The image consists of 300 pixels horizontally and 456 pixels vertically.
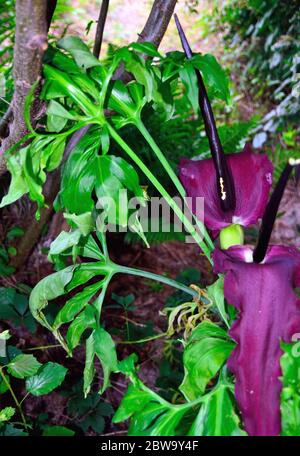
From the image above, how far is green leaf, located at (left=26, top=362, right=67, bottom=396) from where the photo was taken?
26.9 inches

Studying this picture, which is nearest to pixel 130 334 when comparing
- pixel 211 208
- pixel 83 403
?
pixel 83 403

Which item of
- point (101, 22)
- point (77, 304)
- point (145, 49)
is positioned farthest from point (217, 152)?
point (101, 22)

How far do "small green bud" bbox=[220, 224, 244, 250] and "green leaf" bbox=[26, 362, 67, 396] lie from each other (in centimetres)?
29

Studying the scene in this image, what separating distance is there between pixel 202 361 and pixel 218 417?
61mm

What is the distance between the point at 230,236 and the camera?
592 millimetres

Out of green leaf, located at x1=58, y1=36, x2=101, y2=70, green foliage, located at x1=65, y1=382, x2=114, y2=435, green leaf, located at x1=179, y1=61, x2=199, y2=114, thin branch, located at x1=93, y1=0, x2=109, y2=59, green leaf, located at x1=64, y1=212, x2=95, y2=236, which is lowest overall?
green foliage, located at x1=65, y1=382, x2=114, y2=435

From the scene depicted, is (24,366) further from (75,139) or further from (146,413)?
(75,139)

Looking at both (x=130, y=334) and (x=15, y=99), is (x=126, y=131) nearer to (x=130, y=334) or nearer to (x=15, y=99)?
(x=130, y=334)

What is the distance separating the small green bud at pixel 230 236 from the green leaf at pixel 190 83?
0.15 meters

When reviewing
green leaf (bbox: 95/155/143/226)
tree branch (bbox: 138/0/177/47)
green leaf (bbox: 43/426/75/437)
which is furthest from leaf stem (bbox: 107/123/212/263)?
green leaf (bbox: 43/426/75/437)

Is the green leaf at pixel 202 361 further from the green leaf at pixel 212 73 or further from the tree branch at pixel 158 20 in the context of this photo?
the tree branch at pixel 158 20

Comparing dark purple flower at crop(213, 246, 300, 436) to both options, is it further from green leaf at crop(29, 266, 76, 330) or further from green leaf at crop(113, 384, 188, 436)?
green leaf at crop(29, 266, 76, 330)

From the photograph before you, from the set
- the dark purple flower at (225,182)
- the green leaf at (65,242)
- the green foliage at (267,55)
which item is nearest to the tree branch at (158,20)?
the dark purple flower at (225,182)

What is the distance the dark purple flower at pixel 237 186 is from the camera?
0.60 meters
